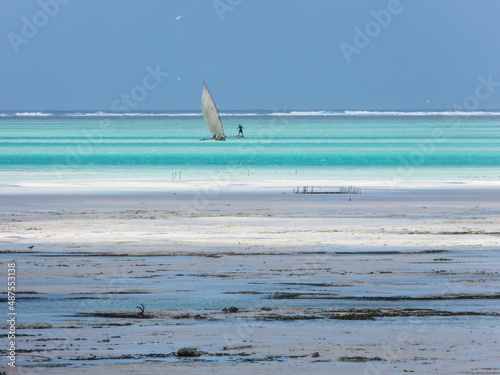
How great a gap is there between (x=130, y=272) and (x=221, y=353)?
4.64 meters

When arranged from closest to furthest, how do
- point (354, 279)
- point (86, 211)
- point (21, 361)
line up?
point (21, 361)
point (354, 279)
point (86, 211)

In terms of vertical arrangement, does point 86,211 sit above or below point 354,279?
above

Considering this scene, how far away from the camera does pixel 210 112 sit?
243 ft

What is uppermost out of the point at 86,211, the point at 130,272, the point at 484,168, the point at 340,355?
the point at 484,168

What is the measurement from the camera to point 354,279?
479 inches

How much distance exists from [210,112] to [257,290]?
6310cm

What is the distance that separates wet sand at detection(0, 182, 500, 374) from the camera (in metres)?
8.20

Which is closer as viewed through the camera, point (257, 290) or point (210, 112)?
point (257, 290)

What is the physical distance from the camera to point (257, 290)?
1134 centimetres

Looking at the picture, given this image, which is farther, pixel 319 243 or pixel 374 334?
pixel 319 243

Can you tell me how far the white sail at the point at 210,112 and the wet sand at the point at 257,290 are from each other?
165 ft

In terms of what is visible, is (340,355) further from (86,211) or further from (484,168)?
(484,168)

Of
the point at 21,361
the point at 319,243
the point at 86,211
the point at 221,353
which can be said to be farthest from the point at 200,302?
the point at 86,211

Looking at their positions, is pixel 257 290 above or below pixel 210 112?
below
